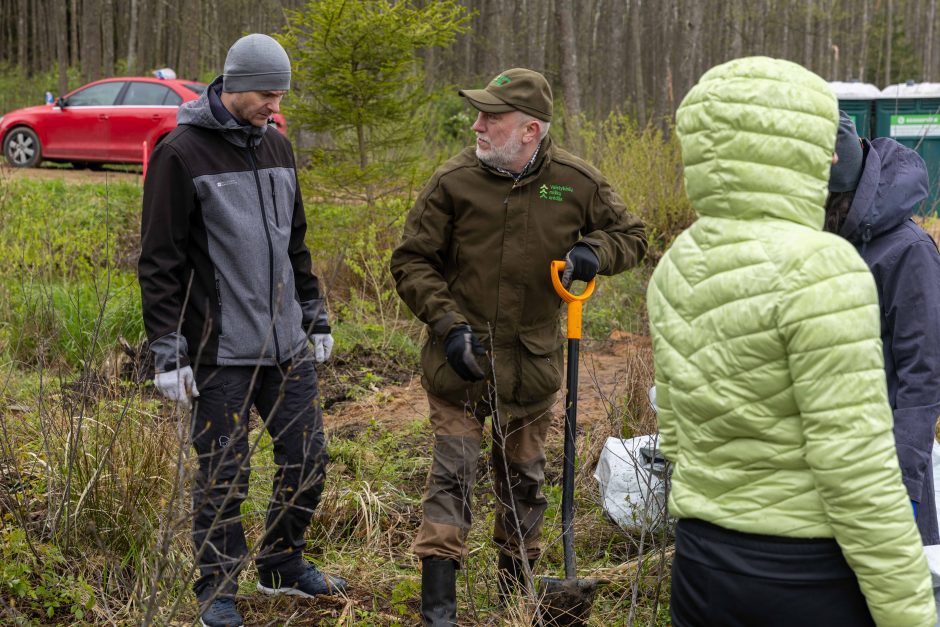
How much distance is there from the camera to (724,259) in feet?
6.50

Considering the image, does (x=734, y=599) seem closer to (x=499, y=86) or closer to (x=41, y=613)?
(x=499, y=86)

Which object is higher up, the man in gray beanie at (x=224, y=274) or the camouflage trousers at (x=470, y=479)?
the man in gray beanie at (x=224, y=274)

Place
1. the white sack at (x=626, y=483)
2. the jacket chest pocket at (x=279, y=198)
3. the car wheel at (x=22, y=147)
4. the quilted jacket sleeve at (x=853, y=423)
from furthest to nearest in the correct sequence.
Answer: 1. the car wheel at (x=22, y=147)
2. the white sack at (x=626, y=483)
3. the jacket chest pocket at (x=279, y=198)
4. the quilted jacket sleeve at (x=853, y=423)

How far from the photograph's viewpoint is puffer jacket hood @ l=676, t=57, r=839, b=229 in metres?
1.92

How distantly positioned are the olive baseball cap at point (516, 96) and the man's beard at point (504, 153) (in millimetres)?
99

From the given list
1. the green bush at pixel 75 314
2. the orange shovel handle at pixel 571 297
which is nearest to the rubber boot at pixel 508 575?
the orange shovel handle at pixel 571 297

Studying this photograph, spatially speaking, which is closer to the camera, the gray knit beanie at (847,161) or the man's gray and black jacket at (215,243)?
the gray knit beanie at (847,161)

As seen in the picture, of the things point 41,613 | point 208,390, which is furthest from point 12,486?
point 208,390

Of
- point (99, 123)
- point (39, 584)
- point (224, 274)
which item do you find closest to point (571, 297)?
point (224, 274)

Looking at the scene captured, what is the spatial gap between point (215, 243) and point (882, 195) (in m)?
2.07

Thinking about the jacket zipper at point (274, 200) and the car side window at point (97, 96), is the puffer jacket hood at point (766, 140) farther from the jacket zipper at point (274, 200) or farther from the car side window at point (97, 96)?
the car side window at point (97, 96)

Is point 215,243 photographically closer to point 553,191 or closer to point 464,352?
point 464,352

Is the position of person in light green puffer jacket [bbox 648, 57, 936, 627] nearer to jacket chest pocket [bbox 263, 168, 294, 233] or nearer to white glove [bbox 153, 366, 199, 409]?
white glove [bbox 153, 366, 199, 409]

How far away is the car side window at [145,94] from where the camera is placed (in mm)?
15008
